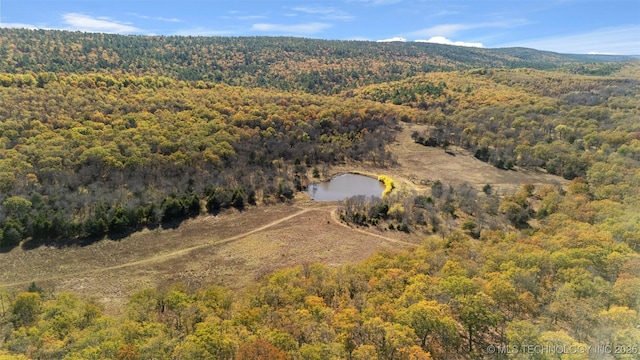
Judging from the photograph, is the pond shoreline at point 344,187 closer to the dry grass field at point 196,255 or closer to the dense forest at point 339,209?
the dense forest at point 339,209

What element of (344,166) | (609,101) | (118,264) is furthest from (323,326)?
(609,101)

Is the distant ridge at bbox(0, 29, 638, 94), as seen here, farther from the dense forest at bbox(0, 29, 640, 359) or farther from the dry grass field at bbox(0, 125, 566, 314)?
the dry grass field at bbox(0, 125, 566, 314)

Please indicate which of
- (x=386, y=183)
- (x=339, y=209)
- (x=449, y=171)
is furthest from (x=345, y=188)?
(x=449, y=171)

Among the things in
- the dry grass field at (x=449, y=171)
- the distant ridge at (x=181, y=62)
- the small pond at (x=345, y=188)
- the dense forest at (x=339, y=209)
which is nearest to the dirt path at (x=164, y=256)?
the dense forest at (x=339, y=209)

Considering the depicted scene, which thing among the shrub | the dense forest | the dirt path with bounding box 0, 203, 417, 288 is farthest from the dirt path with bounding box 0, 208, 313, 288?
the shrub

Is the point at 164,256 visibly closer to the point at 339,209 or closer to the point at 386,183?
the point at 339,209
